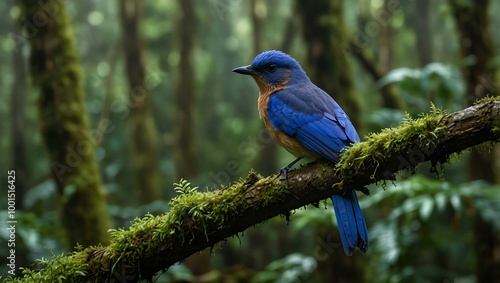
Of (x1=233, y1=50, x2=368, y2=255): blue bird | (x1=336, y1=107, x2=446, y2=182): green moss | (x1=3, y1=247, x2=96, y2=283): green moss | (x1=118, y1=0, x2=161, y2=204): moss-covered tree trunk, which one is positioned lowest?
(x1=336, y1=107, x2=446, y2=182): green moss

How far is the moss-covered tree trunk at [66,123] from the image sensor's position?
16.9ft

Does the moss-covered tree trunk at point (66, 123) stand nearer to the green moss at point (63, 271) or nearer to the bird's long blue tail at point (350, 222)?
the green moss at point (63, 271)

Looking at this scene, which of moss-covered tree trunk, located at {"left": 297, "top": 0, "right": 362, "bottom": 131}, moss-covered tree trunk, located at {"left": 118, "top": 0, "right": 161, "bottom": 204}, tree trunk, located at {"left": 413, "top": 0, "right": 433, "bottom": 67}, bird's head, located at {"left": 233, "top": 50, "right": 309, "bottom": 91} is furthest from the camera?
tree trunk, located at {"left": 413, "top": 0, "right": 433, "bottom": 67}

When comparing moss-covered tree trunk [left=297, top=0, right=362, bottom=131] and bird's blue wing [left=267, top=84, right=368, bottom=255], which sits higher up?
moss-covered tree trunk [left=297, top=0, right=362, bottom=131]

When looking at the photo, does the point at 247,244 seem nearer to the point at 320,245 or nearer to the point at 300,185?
the point at 320,245

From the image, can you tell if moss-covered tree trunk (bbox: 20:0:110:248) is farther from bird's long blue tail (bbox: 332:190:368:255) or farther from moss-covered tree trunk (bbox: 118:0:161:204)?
moss-covered tree trunk (bbox: 118:0:161:204)

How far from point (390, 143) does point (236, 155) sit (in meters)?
12.3

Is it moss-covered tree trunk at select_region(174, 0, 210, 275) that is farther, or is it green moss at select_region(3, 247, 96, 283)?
moss-covered tree trunk at select_region(174, 0, 210, 275)

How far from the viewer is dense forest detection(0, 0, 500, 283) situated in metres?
2.57

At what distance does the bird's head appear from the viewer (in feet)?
13.4

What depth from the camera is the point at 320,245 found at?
5742 mm

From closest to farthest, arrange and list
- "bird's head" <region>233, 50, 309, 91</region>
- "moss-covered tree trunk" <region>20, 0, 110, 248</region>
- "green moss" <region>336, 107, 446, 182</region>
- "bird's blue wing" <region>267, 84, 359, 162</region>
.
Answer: "green moss" <region>336, 107, 446, 182</region> < "bird's blue wing" <region>267, 84, 359, 162</region> < "bird's head" <region>233, 50, 309, 91</region> < "moss-covered tree trunk" <region>20, 0, 110, 248</region>

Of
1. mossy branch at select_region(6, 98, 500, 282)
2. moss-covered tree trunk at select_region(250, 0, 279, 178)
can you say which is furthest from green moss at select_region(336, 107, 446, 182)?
moss-covered tree trunk at select_region(250, 0, 279, 178)

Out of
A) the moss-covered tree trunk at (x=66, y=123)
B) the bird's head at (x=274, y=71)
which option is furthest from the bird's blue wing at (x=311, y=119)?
the moss-covered tree trunk at (x=66, y=123)
